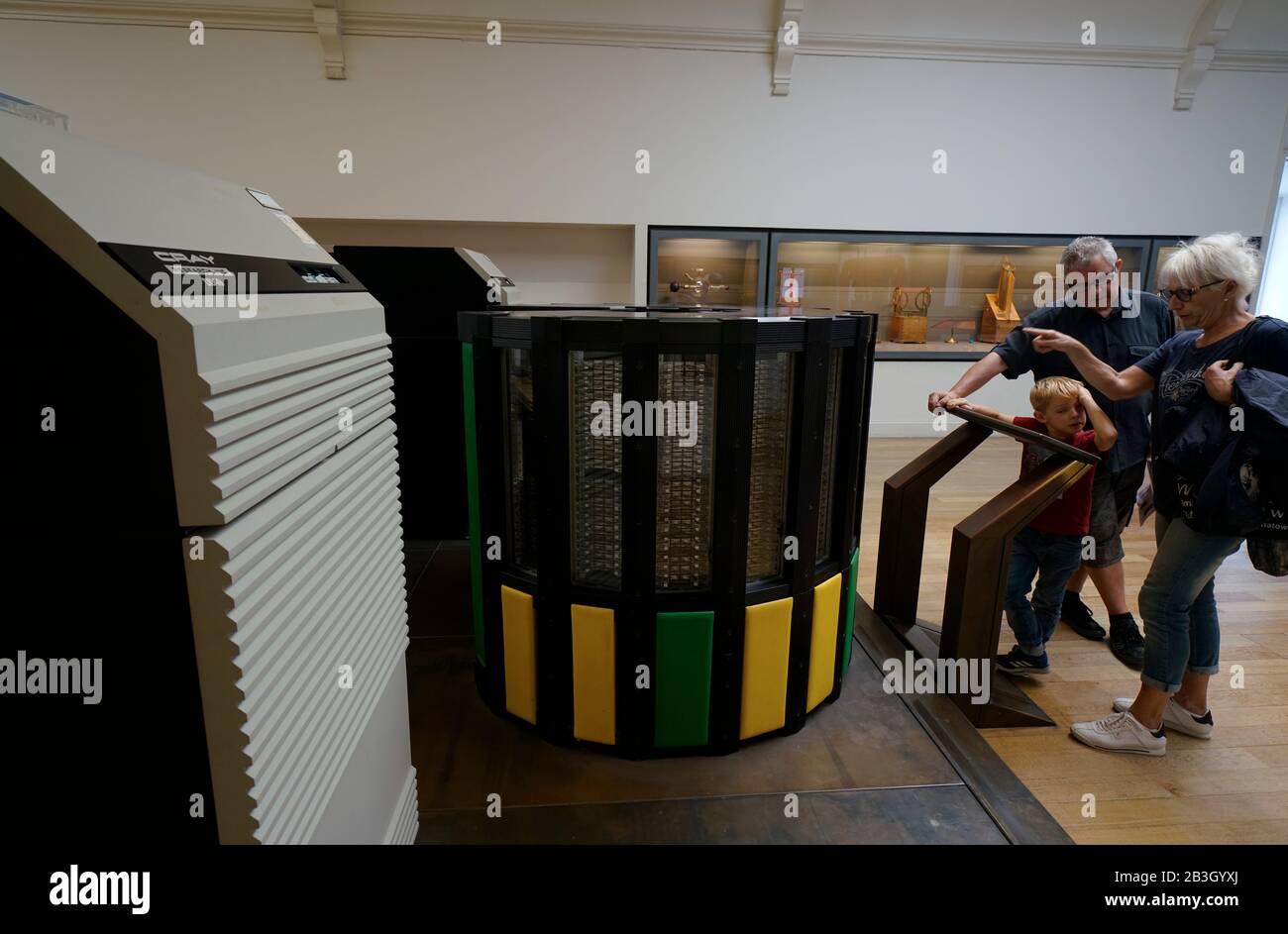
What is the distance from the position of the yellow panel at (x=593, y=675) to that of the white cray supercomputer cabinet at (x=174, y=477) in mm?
922

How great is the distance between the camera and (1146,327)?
304 cm

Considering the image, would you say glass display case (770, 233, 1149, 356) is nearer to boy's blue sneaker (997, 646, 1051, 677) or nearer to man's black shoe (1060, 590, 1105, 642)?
man's black shoe (1060, 590, 1105, 642)

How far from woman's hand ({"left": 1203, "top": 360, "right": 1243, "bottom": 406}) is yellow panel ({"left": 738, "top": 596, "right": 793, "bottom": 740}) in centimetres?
133

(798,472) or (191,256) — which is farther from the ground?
(191,256)

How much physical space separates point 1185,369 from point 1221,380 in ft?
0.72

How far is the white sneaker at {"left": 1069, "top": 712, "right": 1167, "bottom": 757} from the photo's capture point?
2404 mm

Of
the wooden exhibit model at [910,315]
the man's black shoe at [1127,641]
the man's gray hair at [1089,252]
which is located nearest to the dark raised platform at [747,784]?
the man's black shoe at [1127,641]

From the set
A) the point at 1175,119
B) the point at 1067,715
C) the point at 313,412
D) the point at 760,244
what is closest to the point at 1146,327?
the point at 1067,715

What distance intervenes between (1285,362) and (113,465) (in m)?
2.71

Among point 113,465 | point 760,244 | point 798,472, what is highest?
point 760,244

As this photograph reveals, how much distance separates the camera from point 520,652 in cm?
231

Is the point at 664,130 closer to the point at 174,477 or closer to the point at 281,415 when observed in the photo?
the point at 281,415

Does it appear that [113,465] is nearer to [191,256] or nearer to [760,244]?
[191,256]

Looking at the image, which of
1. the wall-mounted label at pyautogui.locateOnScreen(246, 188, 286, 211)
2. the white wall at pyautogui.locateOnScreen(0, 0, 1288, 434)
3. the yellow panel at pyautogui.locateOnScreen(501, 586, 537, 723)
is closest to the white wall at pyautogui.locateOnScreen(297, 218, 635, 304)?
the white wall at pyautogui.locateOnScreen(0, 0, 1288, 434)
